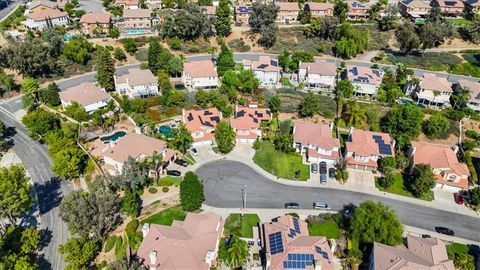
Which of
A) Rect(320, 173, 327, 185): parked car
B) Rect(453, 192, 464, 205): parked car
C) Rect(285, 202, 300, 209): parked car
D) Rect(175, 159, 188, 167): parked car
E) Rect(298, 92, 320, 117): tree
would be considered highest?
Rect(298, 92, 320, 117): tree

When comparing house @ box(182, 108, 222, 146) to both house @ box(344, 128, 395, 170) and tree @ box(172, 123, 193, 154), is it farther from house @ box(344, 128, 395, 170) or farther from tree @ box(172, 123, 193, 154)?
house @ box(344, 128, 395, 170)

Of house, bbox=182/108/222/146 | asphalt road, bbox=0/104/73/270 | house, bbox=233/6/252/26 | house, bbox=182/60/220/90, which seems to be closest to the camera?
asphalt road, bbox=0/104/73/270

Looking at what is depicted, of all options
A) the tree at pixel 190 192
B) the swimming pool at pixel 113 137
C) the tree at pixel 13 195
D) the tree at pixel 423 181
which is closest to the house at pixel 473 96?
the tree at pixel 423 181

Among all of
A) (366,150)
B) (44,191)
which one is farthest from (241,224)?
(44,191)

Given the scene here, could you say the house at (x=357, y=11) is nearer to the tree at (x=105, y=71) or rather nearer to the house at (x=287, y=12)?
the house at (x=287, y=12)

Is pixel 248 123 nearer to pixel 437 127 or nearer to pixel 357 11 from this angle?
pixel 437 127

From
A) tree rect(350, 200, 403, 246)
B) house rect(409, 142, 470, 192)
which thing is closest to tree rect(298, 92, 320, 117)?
house rect(409, 142, 470, 192)

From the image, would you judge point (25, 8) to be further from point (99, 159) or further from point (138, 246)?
point (138, 246)
